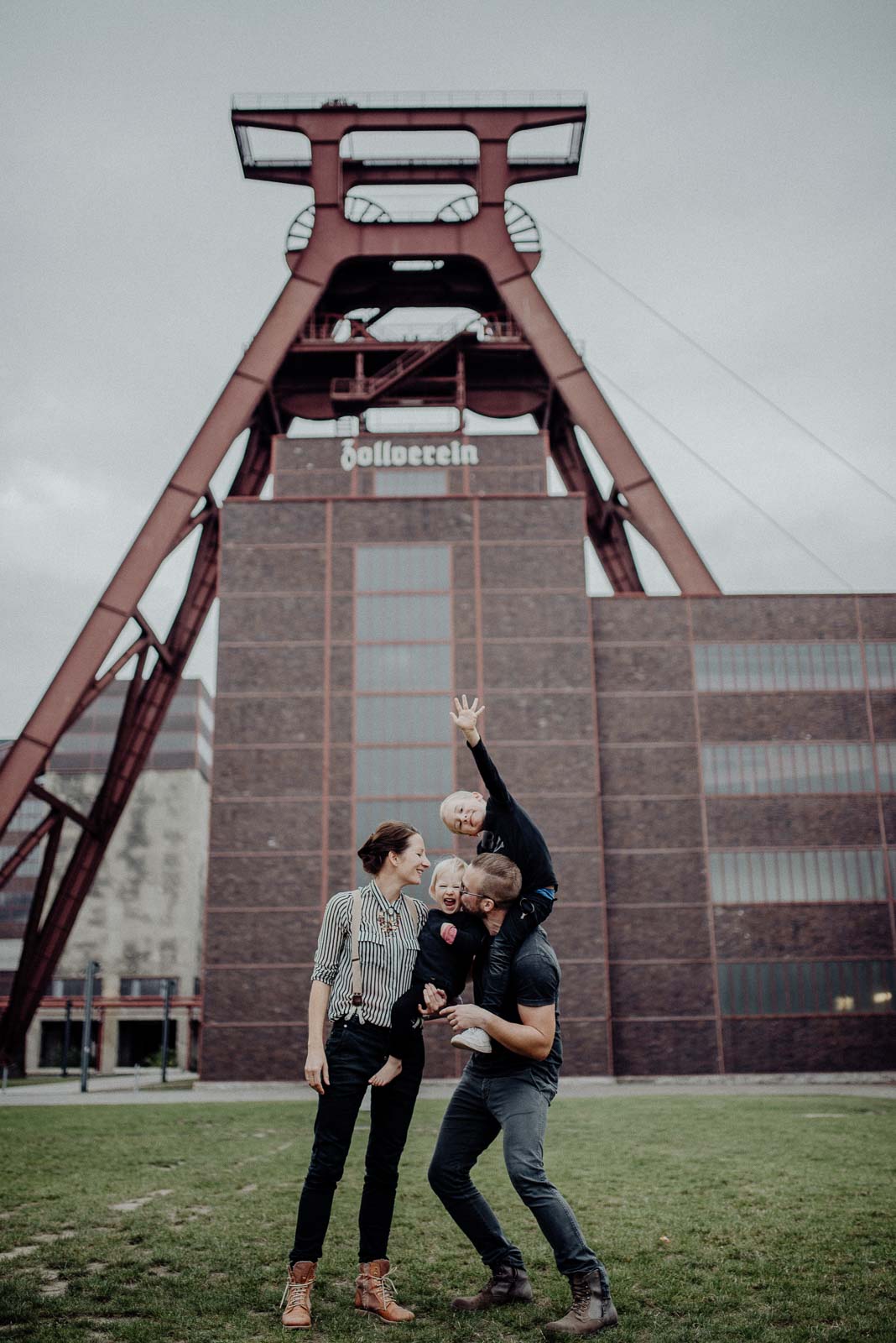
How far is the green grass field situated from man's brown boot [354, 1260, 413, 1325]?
10 cm

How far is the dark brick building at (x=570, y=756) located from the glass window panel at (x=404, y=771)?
8 cm

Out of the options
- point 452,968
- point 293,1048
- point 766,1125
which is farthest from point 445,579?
point 452,968

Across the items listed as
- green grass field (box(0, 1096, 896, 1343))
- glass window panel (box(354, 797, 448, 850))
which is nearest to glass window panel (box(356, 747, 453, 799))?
glass window panel (box(354, 797, 448, 850))

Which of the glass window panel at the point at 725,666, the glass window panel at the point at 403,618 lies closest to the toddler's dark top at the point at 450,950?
the glass window panel at the point at 403,618

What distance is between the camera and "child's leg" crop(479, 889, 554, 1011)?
17.6ft

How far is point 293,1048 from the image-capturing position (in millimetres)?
31047

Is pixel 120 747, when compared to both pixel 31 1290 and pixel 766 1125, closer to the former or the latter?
pixel 766 1125

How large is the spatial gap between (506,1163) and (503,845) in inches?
58.5

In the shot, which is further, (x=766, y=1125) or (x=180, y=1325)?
(x=766, y=1125)

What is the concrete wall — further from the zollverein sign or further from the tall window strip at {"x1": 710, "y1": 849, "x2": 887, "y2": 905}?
the tall window strip at {"x1": 710, "y1": 849, "x2": 887, "y2": 905}

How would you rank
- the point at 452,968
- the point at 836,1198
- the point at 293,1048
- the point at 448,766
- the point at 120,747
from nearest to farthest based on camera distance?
the point at 452,968
the point at 836,1198
the point at 293,1048
the point at 448,766
the point at 120,747

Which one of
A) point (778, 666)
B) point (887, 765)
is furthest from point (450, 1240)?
point (887, 765)

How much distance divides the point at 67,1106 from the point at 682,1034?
16.8 meters

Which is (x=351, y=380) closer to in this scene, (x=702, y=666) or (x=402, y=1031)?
(x=702, y=666)
